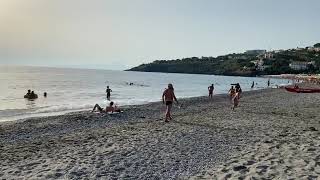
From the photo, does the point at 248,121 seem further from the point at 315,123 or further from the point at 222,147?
the point at 222,147

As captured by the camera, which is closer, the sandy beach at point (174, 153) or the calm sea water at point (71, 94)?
the sandy beach at point (174, 153)

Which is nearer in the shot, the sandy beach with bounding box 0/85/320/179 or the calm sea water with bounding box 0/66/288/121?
the sandy beach with bounding box 0/85/320/179

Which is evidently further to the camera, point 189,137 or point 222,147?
point 189,137

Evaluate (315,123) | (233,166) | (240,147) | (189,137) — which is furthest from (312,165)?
(315,123)

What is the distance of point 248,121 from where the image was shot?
737 inches

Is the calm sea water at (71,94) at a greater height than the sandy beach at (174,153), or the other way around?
the sandy beach at (174,153)

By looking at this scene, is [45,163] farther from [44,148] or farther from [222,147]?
[222,147]

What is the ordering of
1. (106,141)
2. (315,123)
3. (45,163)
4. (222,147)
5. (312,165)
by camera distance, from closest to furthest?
(312,165)
(45,163)
(222,147)
(106,141)
(315,123)

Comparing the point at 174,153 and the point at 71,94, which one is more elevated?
the point at 174,153

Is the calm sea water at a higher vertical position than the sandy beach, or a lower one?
lower

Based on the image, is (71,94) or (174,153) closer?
(174,153)

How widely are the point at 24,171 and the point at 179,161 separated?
3.70 m

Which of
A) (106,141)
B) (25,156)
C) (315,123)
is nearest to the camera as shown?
(25,156)

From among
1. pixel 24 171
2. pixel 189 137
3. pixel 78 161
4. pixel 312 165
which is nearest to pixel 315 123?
pixel 189 137
